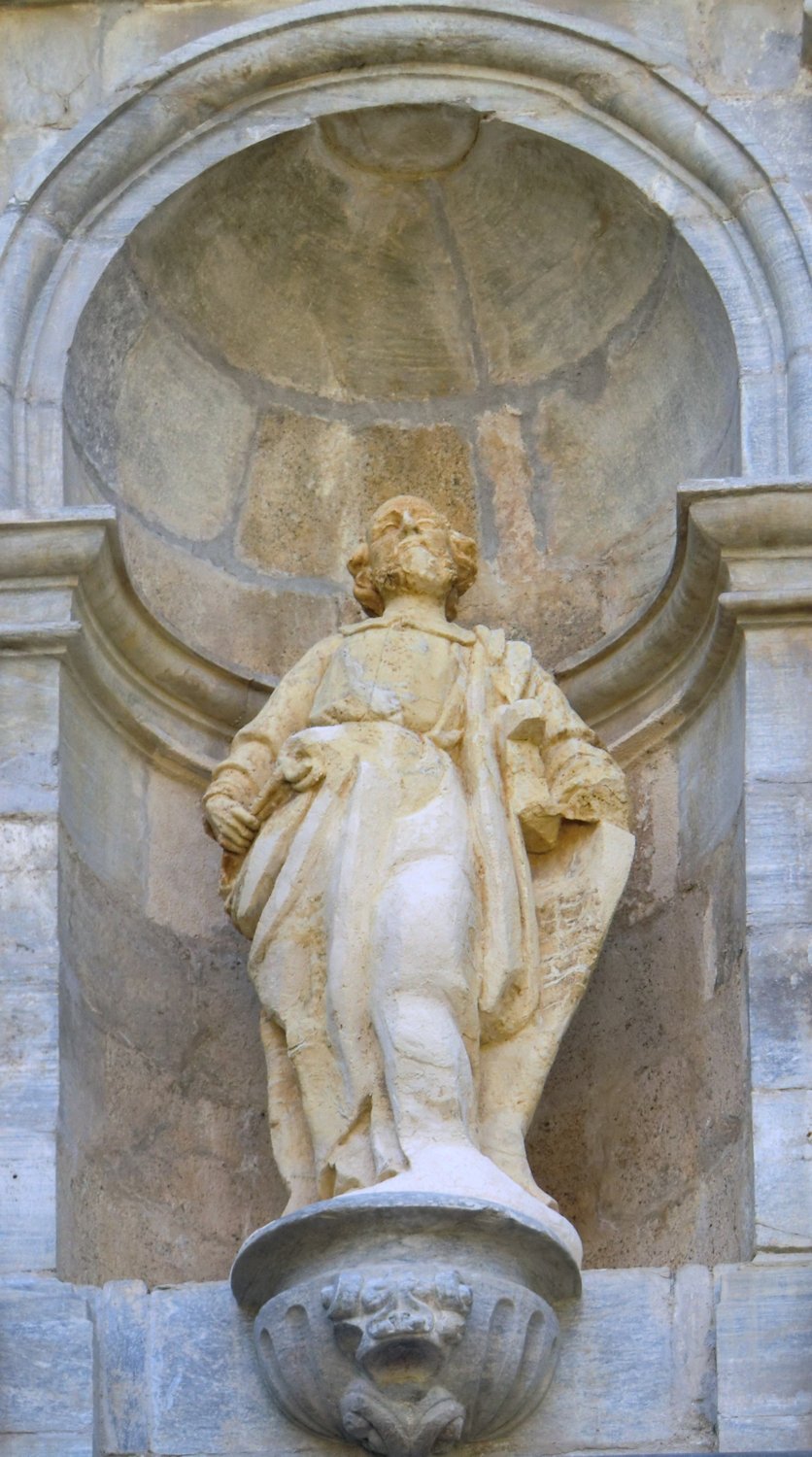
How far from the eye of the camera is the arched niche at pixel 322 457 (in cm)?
910

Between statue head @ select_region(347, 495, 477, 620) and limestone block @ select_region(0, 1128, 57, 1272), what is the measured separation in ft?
5.42

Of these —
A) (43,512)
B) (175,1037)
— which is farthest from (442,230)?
(175,1037)

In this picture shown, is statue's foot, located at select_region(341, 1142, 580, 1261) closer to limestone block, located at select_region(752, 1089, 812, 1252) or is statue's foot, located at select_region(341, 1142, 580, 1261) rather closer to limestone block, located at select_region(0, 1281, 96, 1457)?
limestone block, located at select_region(752, 1089, 812, 1252)

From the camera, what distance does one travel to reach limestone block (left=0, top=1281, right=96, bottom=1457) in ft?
26.5

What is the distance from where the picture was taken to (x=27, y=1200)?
8477 mm

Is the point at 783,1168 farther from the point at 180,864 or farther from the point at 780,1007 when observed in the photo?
the point at 180,864

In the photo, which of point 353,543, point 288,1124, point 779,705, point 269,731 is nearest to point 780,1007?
point 779,705

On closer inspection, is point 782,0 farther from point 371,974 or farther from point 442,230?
point 371,974

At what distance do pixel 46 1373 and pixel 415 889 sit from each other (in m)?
1.29

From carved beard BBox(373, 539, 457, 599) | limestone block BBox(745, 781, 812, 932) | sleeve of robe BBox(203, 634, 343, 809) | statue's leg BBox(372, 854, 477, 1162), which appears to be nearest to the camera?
statue's leg BBox(372, 854, 477, 1162)

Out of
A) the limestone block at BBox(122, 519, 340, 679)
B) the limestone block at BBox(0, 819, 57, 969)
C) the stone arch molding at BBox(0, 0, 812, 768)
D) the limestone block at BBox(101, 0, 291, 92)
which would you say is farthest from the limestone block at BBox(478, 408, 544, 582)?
the limestone block at BBox(0, 819, 57, 969)

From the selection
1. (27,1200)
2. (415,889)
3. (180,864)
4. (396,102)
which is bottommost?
(27,1200)

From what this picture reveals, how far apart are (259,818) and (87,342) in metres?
1.59

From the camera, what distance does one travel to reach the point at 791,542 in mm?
9141
